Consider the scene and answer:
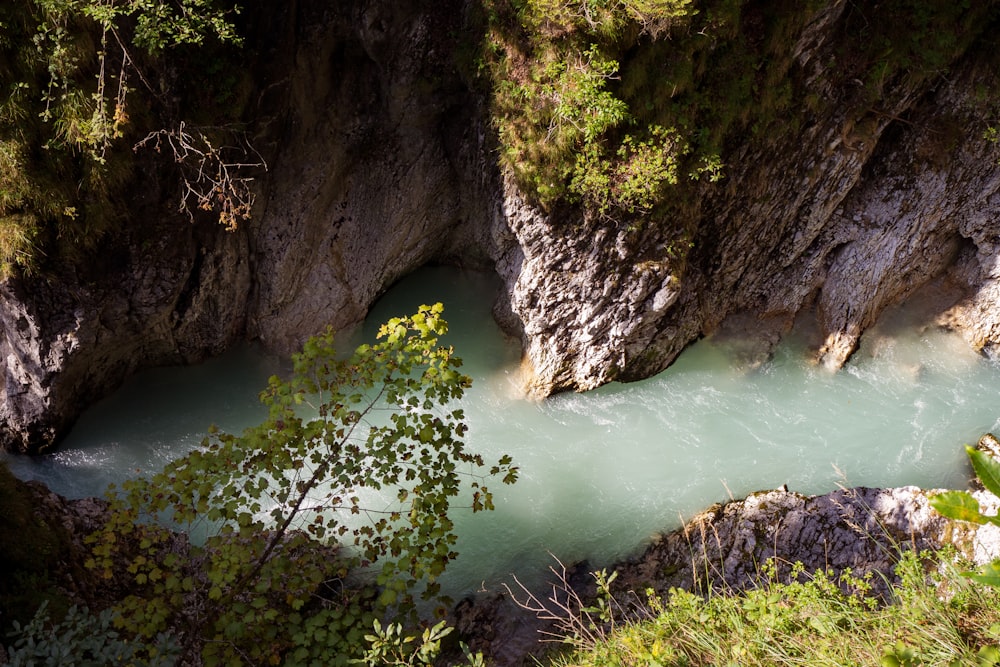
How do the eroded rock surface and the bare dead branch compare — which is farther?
the bare dead branch

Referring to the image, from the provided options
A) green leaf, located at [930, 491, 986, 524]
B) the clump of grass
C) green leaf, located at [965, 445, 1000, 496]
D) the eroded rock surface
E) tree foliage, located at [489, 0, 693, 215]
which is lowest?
the eroded rock surface

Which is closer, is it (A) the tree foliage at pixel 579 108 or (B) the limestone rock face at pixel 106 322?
(A) the tree foliage at pixel 579 108

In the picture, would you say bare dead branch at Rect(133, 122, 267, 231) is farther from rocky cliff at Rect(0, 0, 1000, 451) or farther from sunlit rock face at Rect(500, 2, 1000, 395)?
sunlit rock face at Rect(500, 2, 1000, 395)

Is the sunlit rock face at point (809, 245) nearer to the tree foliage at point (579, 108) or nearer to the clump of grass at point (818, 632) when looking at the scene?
the tree foliage at point (579, 108)

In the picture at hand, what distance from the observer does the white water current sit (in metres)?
7.52

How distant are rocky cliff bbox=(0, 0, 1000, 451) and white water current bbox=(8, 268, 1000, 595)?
354 millimetres

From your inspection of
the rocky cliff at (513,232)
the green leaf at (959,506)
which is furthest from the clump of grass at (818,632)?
the rocky cliff at (513,232)

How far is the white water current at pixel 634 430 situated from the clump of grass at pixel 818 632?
11.4ft

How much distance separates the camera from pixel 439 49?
7.65 m

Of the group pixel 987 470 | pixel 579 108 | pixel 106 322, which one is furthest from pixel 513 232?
pixel 987 470

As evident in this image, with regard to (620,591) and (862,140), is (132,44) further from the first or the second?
(862,140)

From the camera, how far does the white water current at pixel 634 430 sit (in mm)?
7523

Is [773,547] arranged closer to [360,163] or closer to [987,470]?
[987,470]

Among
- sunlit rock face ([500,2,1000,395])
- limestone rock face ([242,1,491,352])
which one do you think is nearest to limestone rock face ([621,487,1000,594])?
sunlit rock face ([500,2,1000,395])
